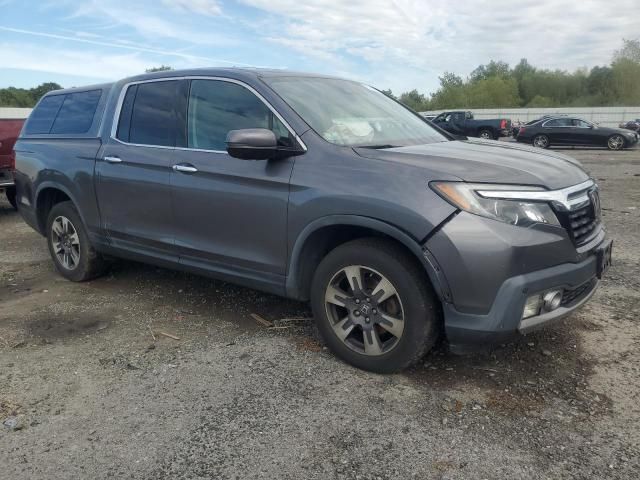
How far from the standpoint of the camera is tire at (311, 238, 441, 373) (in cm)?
306

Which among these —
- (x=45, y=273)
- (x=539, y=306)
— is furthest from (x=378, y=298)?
(x=45, y=273)

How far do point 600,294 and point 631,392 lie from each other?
1.71 metres

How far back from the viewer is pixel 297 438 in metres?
2.73

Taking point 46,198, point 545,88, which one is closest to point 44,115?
point 46,198

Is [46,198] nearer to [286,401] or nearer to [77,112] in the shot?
[77,112]

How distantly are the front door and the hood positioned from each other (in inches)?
25.8

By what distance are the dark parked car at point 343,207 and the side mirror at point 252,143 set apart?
0.01 metres

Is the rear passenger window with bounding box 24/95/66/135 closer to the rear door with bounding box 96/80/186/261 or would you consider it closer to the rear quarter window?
the rear quarter window

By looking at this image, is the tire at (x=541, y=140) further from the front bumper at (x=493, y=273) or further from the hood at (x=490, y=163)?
the front bumper at (x=493, y=273)

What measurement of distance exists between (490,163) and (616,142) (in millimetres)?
22699

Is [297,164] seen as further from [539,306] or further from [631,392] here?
[631,392]

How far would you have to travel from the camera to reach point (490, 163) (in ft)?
10.2

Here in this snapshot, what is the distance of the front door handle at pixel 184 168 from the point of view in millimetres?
3942

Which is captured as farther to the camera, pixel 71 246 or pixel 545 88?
pixel 545 88
